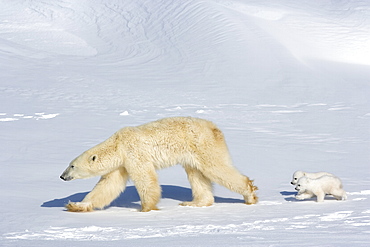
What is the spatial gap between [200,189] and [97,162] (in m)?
1.48

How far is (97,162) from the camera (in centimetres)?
806

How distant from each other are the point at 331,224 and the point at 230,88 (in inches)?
587

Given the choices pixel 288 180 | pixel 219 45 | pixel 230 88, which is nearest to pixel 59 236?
pixel 288 180

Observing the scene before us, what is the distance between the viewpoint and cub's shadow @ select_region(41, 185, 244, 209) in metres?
8.47

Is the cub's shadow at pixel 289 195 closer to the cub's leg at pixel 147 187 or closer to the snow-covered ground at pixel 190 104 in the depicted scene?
the snow-covered ground at pixel 190 104

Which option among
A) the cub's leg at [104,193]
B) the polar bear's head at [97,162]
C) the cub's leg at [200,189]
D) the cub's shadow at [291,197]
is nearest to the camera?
the cub's leg at [104,193]

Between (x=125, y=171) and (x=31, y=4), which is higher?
(x=31, y=4)

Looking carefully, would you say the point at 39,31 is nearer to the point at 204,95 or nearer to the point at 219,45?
the point at 219,45

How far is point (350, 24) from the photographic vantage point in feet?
106

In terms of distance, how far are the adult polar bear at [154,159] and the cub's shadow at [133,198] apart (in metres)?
0.47

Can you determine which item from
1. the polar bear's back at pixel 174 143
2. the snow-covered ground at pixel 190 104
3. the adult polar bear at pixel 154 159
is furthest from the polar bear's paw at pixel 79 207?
the polar bear's back at pixel 174 143

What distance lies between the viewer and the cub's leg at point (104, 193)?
26.0 ft

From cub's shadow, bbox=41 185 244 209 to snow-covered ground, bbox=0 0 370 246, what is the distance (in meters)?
0.03

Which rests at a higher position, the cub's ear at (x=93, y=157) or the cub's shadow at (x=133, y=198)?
the cub's ear at (x=93, y=157)
